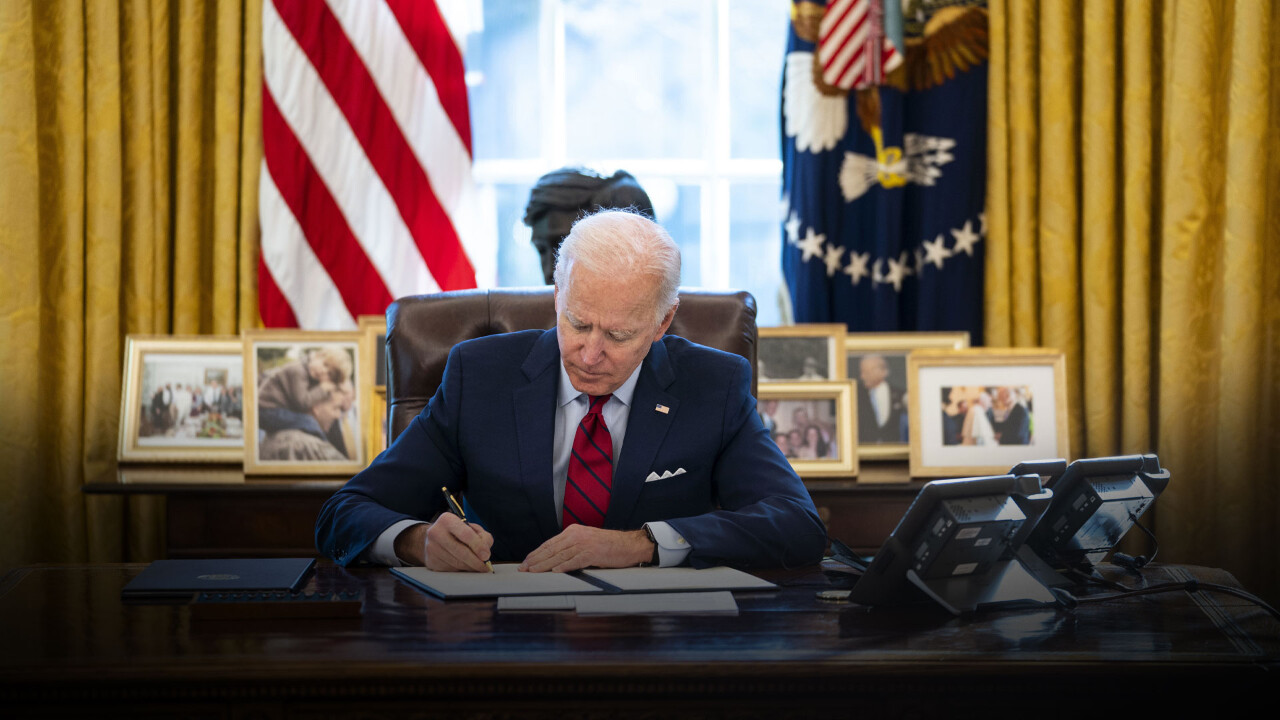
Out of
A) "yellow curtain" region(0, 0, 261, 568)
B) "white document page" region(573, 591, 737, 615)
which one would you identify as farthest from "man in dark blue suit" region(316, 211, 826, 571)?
"yellow curtain" region(0, 0, 261, 568)

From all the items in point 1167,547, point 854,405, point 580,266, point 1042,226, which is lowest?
point 1167,547

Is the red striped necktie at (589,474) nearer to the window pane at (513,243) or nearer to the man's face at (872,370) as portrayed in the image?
the man's face at (872,370)

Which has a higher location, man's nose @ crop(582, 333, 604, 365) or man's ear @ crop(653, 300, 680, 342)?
man's ear @ crop(653, 300, 680, 342)

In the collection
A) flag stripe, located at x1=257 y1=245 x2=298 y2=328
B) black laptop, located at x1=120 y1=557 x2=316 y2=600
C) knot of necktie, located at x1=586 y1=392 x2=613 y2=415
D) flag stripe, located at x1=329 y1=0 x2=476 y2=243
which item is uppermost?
flag stripe, located at x1=329 y1=0 x2=476 y2=243

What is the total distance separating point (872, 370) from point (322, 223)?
65.8 inches

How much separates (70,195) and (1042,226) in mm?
2804

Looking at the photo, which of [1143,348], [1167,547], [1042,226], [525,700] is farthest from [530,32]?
[525,700]

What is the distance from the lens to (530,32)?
354cm

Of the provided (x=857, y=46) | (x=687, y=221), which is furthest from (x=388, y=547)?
(x=857, y=46)

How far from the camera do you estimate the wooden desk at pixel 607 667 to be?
1.15 m

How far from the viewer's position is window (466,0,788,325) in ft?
11.6

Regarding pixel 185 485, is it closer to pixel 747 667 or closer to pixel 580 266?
pixel 580 266

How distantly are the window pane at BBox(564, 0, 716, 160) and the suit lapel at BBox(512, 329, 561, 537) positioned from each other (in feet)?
5.33

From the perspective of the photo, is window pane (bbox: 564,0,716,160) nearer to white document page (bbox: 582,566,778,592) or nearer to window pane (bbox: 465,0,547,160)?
window pane (bbox: 465,0,547,160)
